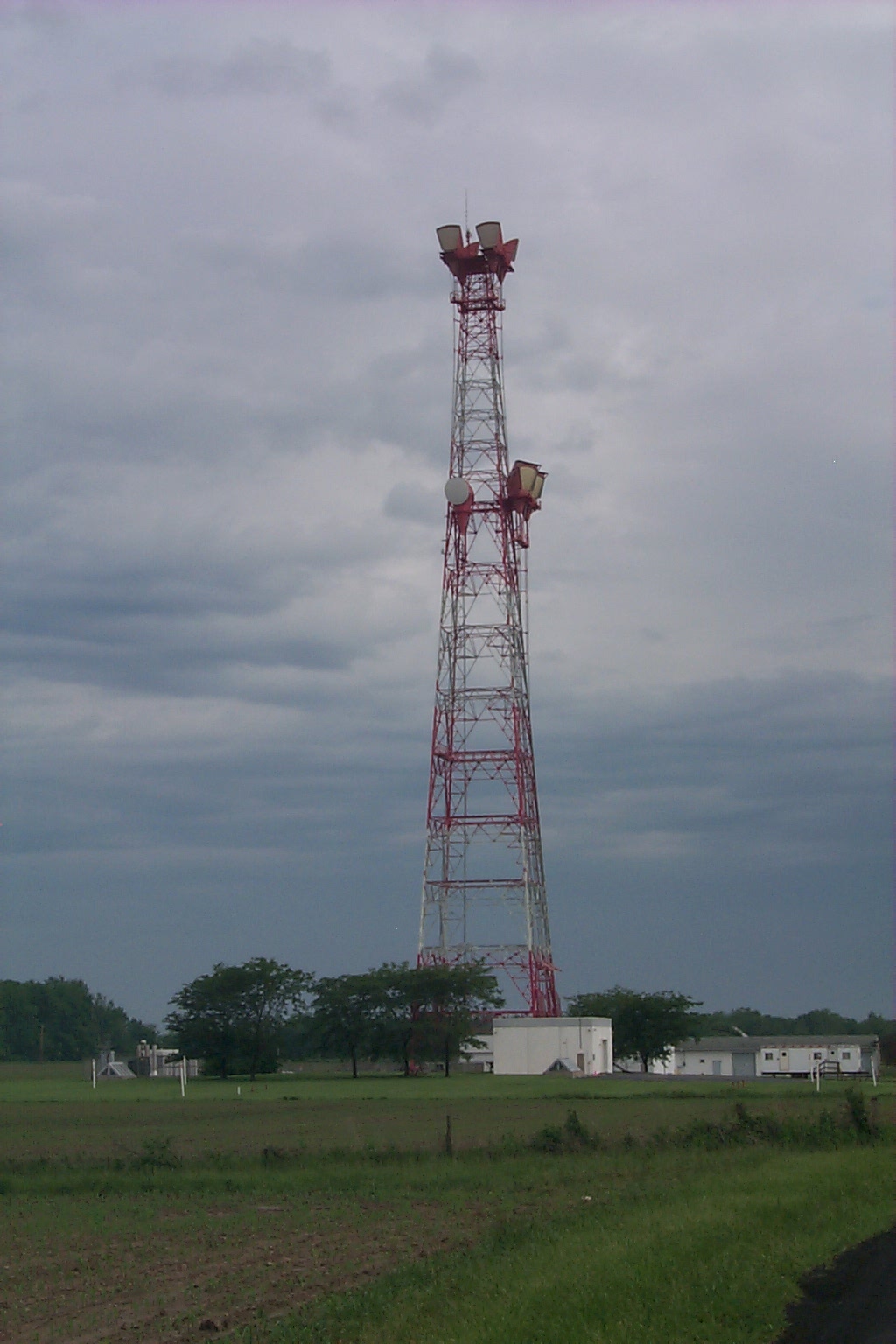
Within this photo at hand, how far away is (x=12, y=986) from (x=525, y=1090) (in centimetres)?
12767

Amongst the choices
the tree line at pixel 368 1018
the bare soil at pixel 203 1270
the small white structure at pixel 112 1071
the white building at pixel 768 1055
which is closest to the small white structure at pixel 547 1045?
the tree line at pixel 368 1018

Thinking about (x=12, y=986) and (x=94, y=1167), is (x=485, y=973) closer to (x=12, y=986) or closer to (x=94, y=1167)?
(x=94, y=1167)

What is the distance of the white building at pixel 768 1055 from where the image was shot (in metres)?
118

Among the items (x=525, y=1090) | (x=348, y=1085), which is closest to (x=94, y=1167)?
(x=525, y=1090)

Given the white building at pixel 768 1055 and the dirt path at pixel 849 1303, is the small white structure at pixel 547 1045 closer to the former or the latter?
the white building at pixel 768 1055

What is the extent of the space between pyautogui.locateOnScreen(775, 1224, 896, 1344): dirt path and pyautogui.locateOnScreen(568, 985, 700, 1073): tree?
79964 millimetres

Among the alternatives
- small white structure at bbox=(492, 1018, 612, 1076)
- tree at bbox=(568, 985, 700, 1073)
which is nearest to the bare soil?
small white structure at bbox=(492, 1018, 612, 1076)

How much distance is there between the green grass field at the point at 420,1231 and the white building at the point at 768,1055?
75656 mm

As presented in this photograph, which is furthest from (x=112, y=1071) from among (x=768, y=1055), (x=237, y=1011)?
(x=768, y=1055)

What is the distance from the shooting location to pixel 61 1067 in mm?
131125

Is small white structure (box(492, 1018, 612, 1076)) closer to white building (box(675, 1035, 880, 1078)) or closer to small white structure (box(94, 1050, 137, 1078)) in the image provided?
white building (box(675, 1035, 880, 1078))

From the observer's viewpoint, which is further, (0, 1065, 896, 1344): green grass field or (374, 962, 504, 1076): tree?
(374, 962, 504, 1076): tree

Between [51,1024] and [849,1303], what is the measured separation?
17306 cm

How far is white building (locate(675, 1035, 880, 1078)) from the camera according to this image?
386 feet
